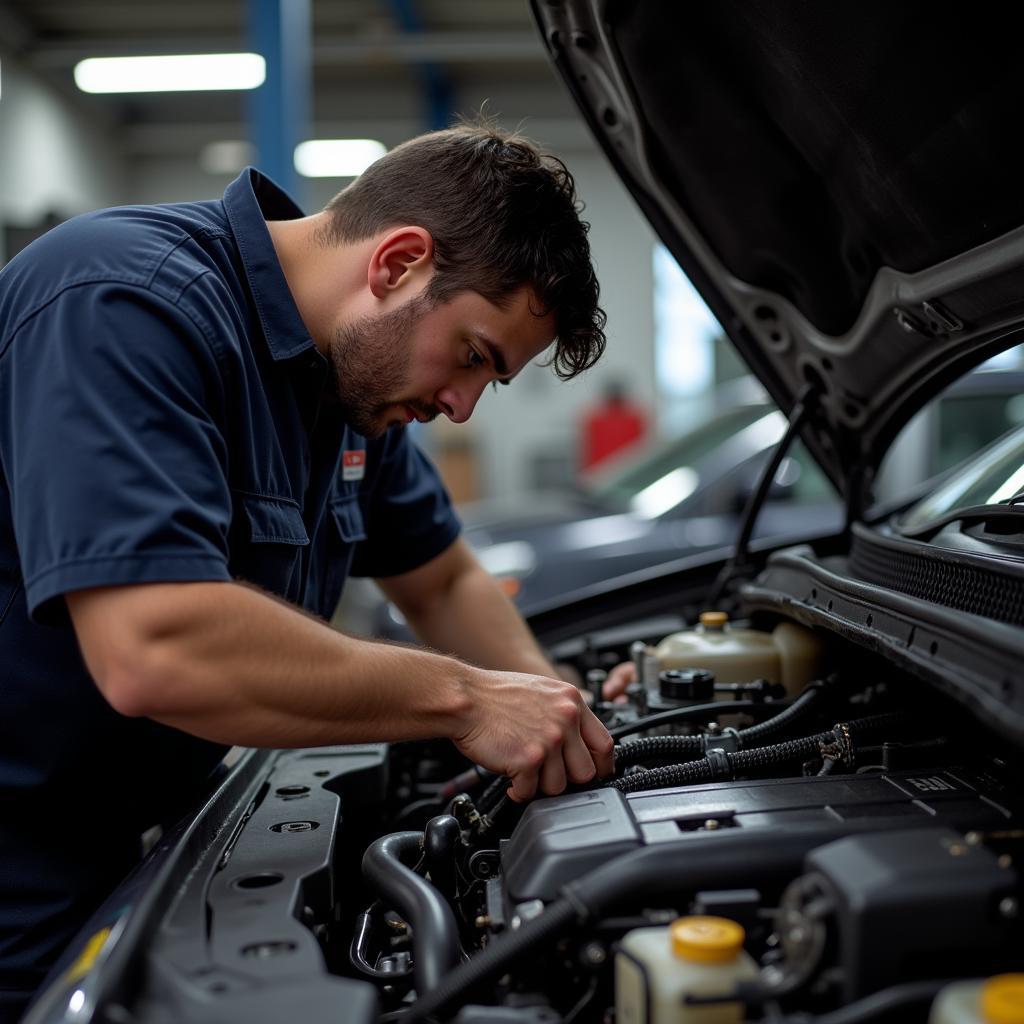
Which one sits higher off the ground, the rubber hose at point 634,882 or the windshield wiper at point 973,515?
the windshield wiper at point 973,515

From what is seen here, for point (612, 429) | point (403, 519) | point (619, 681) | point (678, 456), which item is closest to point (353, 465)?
point (403, 519)

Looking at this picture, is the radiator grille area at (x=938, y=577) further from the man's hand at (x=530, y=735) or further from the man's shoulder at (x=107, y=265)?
the man's shoulder at (x=107, y=265)

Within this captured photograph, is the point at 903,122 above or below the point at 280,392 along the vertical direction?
above

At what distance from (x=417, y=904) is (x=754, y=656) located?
2.64 ft

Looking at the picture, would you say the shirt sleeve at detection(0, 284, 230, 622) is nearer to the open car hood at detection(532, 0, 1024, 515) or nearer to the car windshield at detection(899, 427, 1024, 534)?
the open car hood at detection(532, 0, 1024, 515)

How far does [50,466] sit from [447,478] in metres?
10.6

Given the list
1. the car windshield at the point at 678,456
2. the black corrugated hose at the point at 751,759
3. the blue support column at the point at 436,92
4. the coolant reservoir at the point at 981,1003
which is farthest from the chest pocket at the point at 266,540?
the blue support column at the point at 436,92

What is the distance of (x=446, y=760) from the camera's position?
1982mm

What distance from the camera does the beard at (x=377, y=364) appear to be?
1482mm

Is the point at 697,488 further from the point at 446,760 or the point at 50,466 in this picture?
the point at 50,466

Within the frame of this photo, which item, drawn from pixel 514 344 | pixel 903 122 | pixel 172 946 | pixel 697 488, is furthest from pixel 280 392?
pixel 697 488

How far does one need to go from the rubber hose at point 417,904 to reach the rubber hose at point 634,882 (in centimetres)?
6

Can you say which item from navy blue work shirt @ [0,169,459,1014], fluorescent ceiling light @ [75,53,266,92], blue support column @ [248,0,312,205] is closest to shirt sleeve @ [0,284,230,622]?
navy blue work shirt @ [0,169,459,1014]

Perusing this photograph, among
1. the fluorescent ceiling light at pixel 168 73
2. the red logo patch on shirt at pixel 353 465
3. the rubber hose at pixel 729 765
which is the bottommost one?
the rubber hose at pixel 729 765
